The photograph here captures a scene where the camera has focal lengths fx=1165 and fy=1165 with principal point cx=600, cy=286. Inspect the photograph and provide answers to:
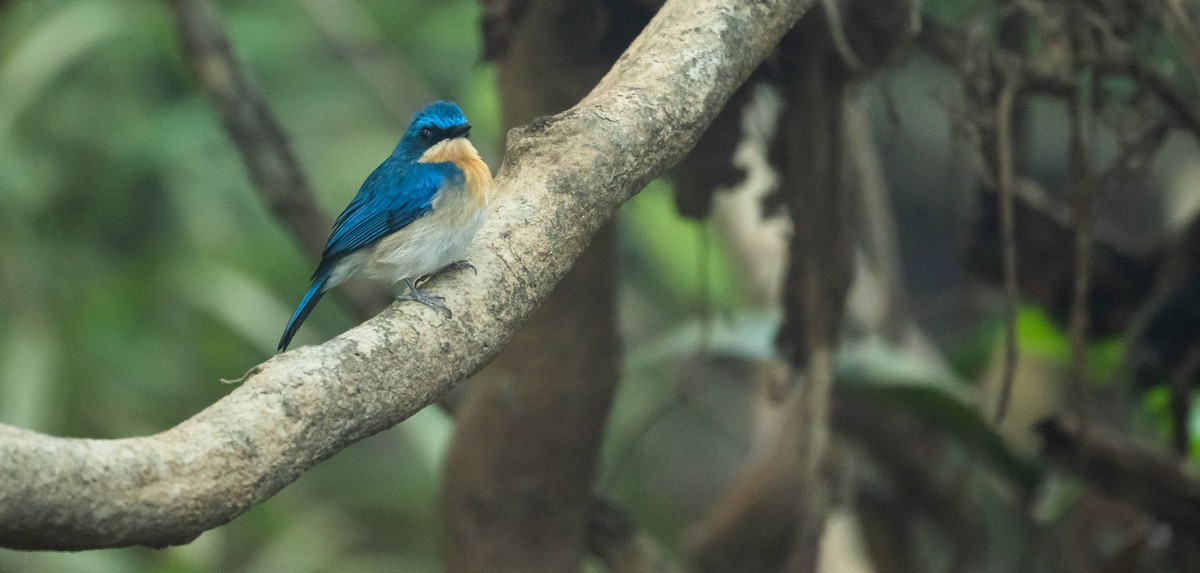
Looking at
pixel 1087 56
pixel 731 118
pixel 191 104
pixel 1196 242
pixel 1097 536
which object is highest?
pixel 191 104

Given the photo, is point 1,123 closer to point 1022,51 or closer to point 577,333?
point 577,333

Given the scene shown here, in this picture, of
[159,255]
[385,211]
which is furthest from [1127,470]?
[159,255]

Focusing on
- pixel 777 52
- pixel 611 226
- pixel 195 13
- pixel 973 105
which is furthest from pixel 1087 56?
pixel 195 13

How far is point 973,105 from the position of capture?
3.17 m

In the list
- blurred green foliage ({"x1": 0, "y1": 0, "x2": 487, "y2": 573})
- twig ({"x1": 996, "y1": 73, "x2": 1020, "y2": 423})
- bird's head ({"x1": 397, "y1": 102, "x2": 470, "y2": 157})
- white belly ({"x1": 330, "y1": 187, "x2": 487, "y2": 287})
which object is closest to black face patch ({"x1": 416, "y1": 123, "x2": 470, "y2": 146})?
bird's head ({"x1": 397, "y1": 102, "x2": 470, "y2": 157})

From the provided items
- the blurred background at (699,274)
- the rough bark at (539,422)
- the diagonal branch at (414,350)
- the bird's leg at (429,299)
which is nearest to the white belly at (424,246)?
the diagonal branch at (414,350)

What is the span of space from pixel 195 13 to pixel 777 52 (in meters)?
1.89

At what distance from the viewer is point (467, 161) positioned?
2.63 metres

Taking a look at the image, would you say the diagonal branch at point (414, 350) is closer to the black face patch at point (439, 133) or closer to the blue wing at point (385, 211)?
the blue wing at point (385, 211)

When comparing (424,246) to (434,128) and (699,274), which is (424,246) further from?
(699,274)

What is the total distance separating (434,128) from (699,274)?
3068mm

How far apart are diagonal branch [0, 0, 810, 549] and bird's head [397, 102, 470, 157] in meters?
0.47

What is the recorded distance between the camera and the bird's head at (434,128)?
272 cm

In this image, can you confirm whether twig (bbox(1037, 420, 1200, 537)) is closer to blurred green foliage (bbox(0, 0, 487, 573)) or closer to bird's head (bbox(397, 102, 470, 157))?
bird's head (bbox(397, 102, 470, 157))
